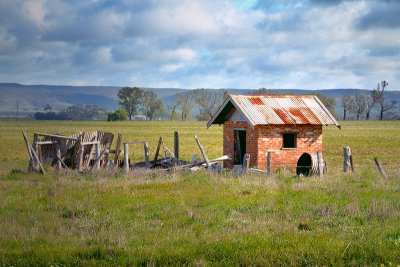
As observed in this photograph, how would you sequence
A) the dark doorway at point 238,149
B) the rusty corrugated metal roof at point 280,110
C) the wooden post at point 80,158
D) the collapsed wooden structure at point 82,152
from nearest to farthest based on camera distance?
the wooden post at point 80,158 < the collapsed wooden structure at point 82,152 < the rusty corrugated metal roof at point 280,110 < the dark doorway at point 238,149

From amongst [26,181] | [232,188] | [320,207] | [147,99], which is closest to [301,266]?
[320,207]

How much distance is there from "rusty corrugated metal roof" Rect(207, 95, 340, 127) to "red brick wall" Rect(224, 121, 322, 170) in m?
0.48

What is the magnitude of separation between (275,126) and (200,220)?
45.7 ft

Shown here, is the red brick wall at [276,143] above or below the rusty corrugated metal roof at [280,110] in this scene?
below

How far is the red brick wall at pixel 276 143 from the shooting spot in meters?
25.6

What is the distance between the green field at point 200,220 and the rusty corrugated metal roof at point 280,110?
16.6 feet

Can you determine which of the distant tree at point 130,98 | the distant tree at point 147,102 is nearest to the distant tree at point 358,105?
the distant tree at point 147,102

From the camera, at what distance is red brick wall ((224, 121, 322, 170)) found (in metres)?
25.6

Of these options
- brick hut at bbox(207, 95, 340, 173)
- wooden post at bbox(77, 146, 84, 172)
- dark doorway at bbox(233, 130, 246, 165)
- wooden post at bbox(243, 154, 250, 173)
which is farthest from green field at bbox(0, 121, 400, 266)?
dark doorway at bbox(233, 130, 246, 165)

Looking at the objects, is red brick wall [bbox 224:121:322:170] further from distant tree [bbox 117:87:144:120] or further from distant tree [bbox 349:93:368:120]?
distant tree [bbox 117:87:144:120]

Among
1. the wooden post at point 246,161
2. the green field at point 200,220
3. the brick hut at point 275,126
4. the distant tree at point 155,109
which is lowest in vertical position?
the green field at point 200,220

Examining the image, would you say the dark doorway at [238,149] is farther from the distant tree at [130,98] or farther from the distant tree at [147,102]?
the distant tree at [147,102]

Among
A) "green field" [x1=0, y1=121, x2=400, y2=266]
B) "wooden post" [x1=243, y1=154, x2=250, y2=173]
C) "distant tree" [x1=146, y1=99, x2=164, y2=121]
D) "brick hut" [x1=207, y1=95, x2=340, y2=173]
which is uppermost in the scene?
"distant tree" [x1=146, y1=99, x2=164, y2=121]

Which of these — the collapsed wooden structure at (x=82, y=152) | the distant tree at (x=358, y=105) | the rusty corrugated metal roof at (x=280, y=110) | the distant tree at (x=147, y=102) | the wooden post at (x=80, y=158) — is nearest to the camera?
the wooden post at (x=80, y=158)
